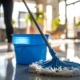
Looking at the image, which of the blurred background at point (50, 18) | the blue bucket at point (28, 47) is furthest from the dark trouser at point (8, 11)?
the blurred background at point (50, 18)

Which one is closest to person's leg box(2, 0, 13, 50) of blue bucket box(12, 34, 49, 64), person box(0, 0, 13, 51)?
person box(0, 0, 13, 51)

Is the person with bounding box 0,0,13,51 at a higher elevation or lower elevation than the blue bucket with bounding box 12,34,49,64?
higher

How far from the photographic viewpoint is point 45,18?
9781 millimetres

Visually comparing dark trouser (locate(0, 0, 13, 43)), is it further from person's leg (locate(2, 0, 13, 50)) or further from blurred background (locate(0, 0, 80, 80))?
blurred background (locate(0, 0, 80, 80))

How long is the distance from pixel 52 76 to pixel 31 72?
0.52 ft

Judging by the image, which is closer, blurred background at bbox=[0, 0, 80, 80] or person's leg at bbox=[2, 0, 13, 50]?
person's leg at bbox=[2, 0, 13, 50]

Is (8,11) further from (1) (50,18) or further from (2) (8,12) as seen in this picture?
(1) (50,18)

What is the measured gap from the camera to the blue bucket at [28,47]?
1449mm

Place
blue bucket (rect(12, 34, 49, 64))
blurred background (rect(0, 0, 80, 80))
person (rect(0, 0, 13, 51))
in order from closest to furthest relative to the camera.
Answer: blue bucket (rect(12, 34, 49, 64)), person (rect(0, 0, 13, 51)), blurred background (rect(0, 0, 80, 80))

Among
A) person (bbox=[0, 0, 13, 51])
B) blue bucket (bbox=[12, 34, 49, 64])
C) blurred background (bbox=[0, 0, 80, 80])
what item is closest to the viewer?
blue bucket (bbox=[12, 34, 49, 64])

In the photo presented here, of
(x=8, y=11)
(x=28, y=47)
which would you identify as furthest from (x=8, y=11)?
(x=28, y=47)

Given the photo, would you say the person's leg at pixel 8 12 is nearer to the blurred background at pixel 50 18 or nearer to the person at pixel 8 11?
the person at pixel 8 11

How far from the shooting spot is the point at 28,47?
57.0 inches

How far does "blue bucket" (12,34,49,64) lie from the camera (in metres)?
1.45
